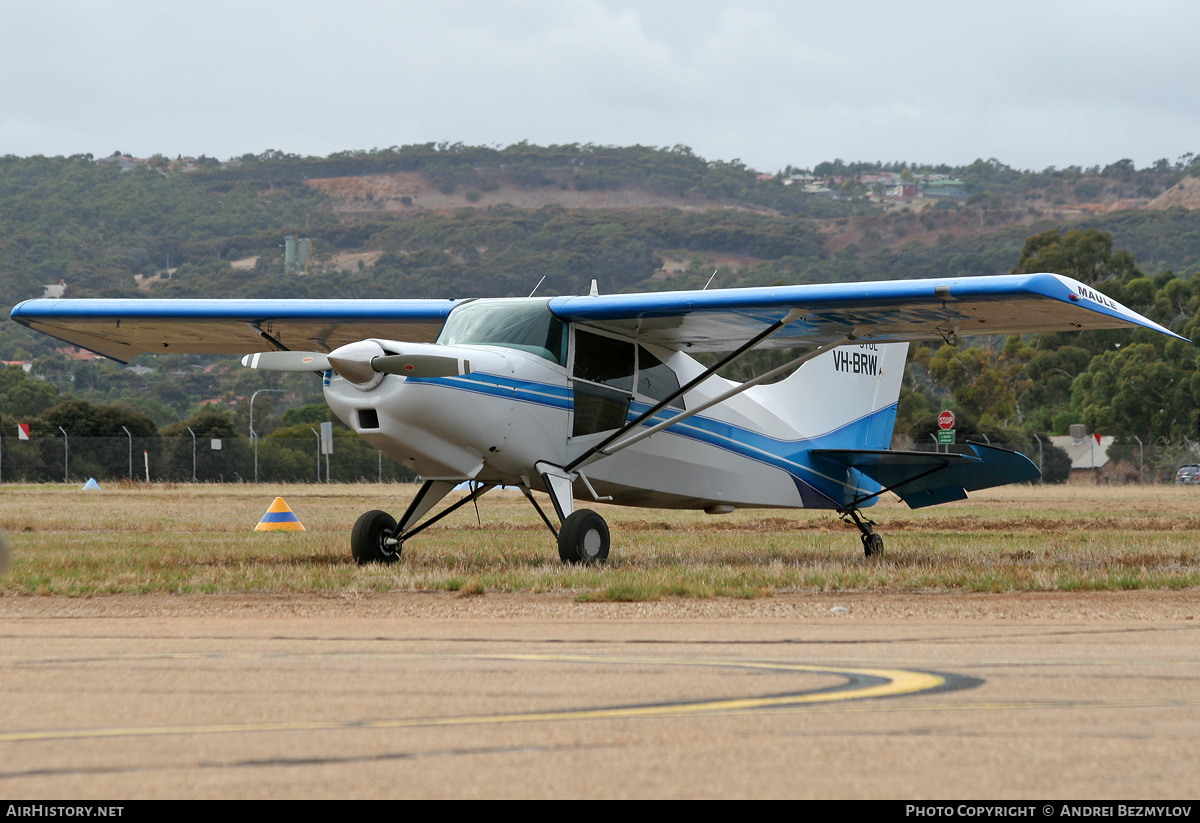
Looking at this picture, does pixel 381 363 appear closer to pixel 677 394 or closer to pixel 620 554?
pixel 677 394

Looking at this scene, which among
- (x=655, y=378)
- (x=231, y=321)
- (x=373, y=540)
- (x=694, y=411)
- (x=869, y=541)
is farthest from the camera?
(x=869, y=541)

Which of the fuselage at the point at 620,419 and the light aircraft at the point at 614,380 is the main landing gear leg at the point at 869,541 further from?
the fuselage at the point at 620,419

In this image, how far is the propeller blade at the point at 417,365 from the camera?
36.3 feet

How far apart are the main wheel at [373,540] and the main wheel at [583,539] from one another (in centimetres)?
180

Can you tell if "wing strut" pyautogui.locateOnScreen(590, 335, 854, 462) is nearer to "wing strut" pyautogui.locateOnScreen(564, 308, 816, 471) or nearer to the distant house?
"wing strut" pyautogui.locateOnScreen(564, 308, 816, 471)

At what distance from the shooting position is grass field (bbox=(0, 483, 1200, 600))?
9992 millimetres

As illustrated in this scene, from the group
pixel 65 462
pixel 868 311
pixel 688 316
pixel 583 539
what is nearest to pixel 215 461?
pixel 65 462

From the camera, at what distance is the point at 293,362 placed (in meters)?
12.1

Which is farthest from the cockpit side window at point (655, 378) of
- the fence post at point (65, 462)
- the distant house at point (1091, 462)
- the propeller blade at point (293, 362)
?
the distant house at point (1091, 462)

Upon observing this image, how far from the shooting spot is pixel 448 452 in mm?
11922

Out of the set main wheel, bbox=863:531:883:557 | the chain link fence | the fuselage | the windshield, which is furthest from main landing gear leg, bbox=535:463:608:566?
the chain link fence

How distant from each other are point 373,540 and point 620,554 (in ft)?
9.53

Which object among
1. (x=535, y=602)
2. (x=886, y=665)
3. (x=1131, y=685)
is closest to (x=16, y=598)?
(x=535, y=602)

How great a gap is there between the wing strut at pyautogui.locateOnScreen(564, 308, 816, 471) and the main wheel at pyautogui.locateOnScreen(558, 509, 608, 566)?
112cm
